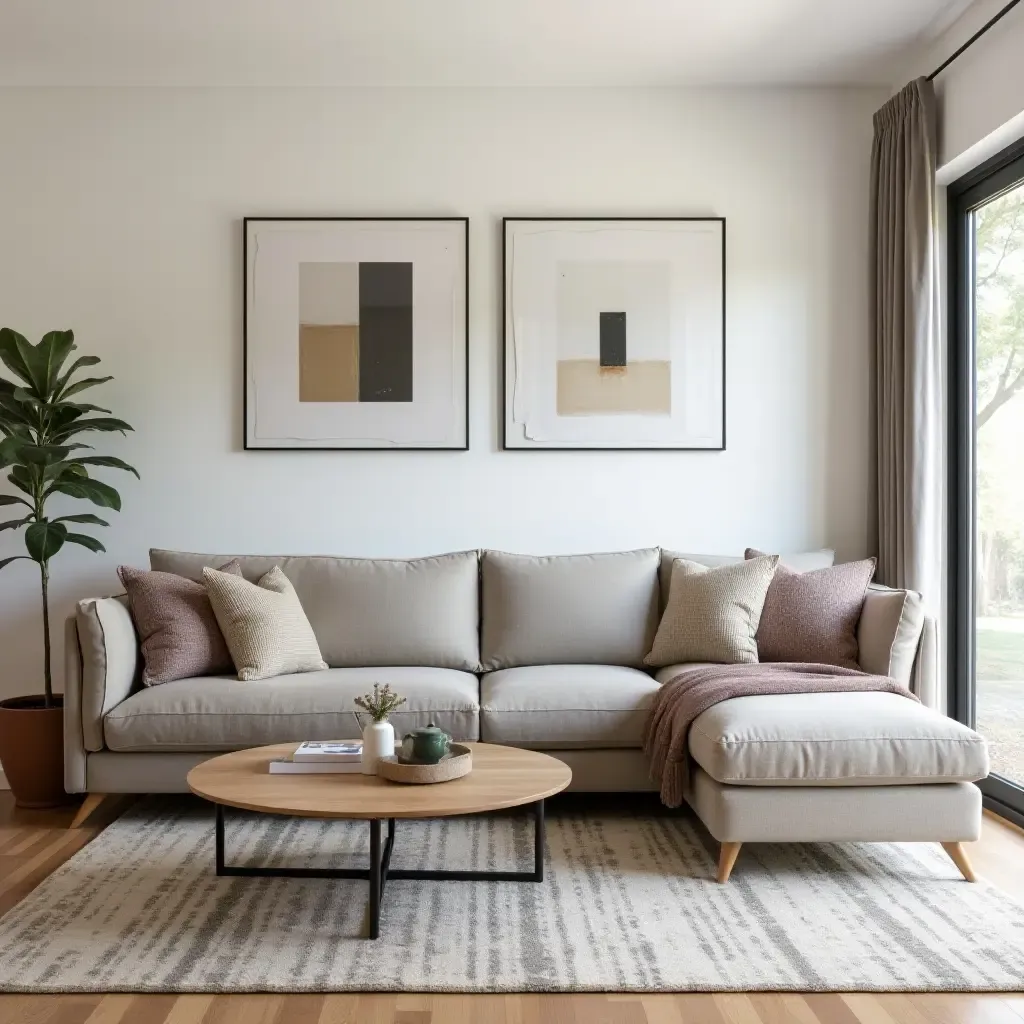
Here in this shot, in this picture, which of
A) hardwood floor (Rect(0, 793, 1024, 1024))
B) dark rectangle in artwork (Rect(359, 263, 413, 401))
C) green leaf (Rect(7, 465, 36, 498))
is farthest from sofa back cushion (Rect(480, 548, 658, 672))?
hardwood floor (Rect(0, 793, 1024, 1024))

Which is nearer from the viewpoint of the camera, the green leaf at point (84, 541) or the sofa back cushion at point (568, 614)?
the green leaf at point (84, 541)

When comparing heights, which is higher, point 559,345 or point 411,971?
point 559,345

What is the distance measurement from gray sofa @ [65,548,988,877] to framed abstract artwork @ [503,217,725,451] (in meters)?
0.60

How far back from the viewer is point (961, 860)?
3.03 metres

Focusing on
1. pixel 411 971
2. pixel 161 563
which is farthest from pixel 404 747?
pixel 161 563

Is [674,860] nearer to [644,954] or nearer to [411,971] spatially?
[644,954]

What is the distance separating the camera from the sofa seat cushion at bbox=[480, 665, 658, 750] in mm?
3578

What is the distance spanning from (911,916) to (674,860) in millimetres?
690

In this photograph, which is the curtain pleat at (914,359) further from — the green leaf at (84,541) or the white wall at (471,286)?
the green leaf at (84,541)

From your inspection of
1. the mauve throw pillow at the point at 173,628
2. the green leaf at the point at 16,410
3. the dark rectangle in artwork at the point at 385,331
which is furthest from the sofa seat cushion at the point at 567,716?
the green leaf at the point at 16,410

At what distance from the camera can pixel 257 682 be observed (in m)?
3.69

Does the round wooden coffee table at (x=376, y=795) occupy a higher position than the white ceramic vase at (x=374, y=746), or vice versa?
the white ceramic vase at (x=374, y=746)

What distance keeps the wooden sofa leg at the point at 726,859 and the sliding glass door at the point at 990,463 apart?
4.15 feet

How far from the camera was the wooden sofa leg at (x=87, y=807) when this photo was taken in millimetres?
3611
